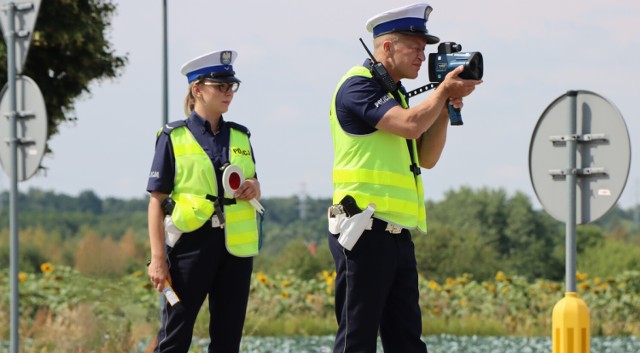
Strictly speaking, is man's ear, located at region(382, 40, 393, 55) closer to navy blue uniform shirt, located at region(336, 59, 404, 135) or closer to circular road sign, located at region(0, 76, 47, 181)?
navy blue uniform shirt, located at region(336, 59, 404, 135)

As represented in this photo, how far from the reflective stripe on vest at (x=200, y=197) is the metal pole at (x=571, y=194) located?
2390 millimetres

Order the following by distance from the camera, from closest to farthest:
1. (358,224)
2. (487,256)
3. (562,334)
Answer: (358,224)
(562,334)
(487,256)

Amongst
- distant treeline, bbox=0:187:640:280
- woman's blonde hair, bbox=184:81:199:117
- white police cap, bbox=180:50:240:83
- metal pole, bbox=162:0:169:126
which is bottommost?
distant treeline, bbox=0:187:640:280

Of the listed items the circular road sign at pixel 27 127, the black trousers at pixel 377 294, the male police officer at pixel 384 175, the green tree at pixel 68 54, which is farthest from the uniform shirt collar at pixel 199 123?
the green tree at pixel 68 54

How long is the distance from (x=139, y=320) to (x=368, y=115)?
870cm

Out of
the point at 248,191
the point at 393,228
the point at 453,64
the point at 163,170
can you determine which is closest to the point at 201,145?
the point at 163,170

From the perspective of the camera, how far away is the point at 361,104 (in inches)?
Result: 237

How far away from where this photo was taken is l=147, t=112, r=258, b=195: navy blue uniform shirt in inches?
271

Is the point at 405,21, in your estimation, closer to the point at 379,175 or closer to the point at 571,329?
the point at 379,175

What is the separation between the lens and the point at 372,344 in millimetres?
6156

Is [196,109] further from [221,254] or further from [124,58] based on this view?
[124,58]

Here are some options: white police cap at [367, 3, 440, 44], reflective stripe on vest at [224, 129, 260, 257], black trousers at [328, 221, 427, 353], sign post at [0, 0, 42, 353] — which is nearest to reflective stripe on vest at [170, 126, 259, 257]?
reflective stripe on vest at [224, 129, 260, 257]

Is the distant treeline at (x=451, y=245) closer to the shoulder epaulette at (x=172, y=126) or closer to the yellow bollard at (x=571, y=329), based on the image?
the yellow bollard at (x=571, y=329)

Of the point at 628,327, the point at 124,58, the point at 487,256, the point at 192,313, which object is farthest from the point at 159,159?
the point at 487,256
